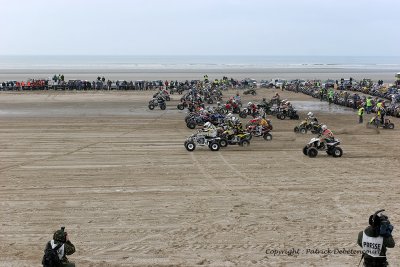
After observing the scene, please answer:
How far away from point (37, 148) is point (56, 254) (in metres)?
12.7

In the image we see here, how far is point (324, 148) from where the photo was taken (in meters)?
16.5

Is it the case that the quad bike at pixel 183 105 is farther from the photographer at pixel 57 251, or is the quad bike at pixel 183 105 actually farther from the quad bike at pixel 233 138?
the photographer at pixel 57 251

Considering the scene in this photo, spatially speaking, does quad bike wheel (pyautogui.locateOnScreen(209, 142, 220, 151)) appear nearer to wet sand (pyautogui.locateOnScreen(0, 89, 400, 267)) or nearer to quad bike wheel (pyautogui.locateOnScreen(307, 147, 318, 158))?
wet sand (pyautogui.locateOnScreen(0, 89, 400, 267))

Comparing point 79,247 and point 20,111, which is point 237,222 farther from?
point 20,111

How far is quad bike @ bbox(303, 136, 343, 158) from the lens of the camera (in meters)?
16.3

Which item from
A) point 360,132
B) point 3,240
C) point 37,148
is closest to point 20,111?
point 37,148

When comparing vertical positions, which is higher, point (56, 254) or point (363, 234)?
point (363, 234)

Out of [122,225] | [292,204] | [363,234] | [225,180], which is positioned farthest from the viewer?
[225,180]

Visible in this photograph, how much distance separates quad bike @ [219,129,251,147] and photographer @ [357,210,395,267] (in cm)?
1218

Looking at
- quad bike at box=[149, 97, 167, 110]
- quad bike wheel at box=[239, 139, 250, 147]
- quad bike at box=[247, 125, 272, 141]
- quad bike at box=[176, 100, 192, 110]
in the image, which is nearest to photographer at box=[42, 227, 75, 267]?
quad bike wheel at box=[239, 139, 250, 147]

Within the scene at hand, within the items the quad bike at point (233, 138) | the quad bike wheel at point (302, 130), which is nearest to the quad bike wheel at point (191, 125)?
the quad bike at point (233, 138)

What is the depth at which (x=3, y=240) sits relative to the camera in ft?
29.0

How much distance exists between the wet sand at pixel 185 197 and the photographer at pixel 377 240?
2.05 meters

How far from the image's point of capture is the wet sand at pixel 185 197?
843 cm
